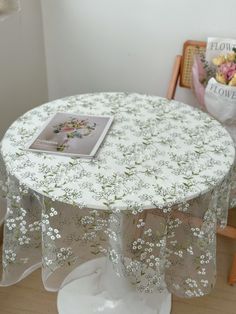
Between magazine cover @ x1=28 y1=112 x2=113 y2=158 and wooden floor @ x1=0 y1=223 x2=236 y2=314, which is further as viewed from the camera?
wooden floor @ x1=0 y1=223 x2=236 y2=314

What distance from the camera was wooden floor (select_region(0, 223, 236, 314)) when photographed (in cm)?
157

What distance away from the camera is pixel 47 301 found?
62.7 inches

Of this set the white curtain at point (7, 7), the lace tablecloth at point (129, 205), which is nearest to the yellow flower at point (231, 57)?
the lace tablecloth at point (129, 205)

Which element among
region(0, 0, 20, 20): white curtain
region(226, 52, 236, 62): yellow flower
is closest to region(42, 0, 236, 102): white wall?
region(226, 52, 236, 62): yellow flower

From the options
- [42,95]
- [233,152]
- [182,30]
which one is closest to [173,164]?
[233,152]

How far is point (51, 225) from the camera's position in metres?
1.05

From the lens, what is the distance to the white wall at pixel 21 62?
1.71 meters

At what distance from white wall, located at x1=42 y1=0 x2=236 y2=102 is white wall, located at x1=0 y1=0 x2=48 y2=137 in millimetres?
90

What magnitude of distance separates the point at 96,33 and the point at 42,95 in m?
0.48

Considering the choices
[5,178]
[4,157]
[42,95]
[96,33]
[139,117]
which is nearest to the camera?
[4,157]

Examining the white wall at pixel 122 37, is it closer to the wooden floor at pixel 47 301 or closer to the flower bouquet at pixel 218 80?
the flower bouquet at pixel 218 80

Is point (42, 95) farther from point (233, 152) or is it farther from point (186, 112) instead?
point (233, 152)

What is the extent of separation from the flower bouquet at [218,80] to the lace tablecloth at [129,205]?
31 centimetres

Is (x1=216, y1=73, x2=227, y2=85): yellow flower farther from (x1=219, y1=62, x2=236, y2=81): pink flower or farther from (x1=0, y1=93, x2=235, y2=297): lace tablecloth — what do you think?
(x1=0, y1=93, x2=235, y2=297): lace tablecloth
